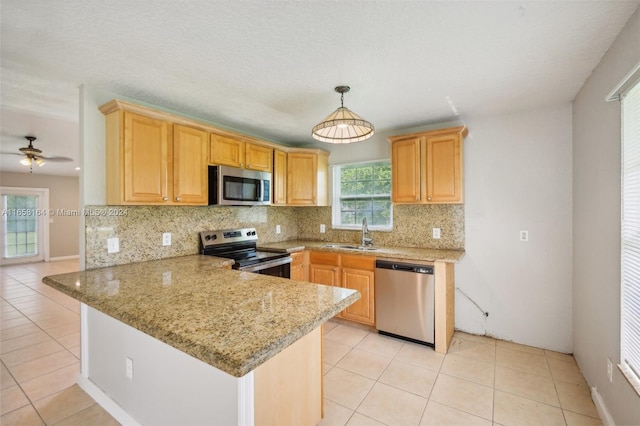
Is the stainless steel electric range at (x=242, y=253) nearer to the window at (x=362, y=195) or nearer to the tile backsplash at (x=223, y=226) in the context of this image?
the tile backsplash at (x=223, y=226)

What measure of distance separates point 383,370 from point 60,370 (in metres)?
2.82

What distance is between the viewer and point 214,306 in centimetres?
135

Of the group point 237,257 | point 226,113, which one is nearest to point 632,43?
point 226,113

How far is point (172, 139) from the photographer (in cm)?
250

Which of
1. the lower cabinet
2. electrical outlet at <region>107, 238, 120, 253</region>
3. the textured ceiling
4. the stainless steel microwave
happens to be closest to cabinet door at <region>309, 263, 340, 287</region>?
the lower cabinet

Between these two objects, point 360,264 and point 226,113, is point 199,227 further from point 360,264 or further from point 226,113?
point 360,264

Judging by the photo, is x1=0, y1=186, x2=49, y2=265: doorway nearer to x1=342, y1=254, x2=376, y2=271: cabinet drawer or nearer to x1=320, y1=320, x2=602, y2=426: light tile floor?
x1=342, y1=254, x2=376, y2=271: cabinet drawer

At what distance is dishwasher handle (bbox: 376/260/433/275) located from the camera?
2730 mm

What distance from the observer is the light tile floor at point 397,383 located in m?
1.86

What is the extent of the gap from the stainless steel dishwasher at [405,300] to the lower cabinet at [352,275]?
106 millimetres

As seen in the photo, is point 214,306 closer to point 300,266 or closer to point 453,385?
point 453,385

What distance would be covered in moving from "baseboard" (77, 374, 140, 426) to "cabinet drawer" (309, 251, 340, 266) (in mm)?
2202

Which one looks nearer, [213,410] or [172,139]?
[213,410]

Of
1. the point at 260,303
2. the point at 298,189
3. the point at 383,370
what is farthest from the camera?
the point at 298,189
